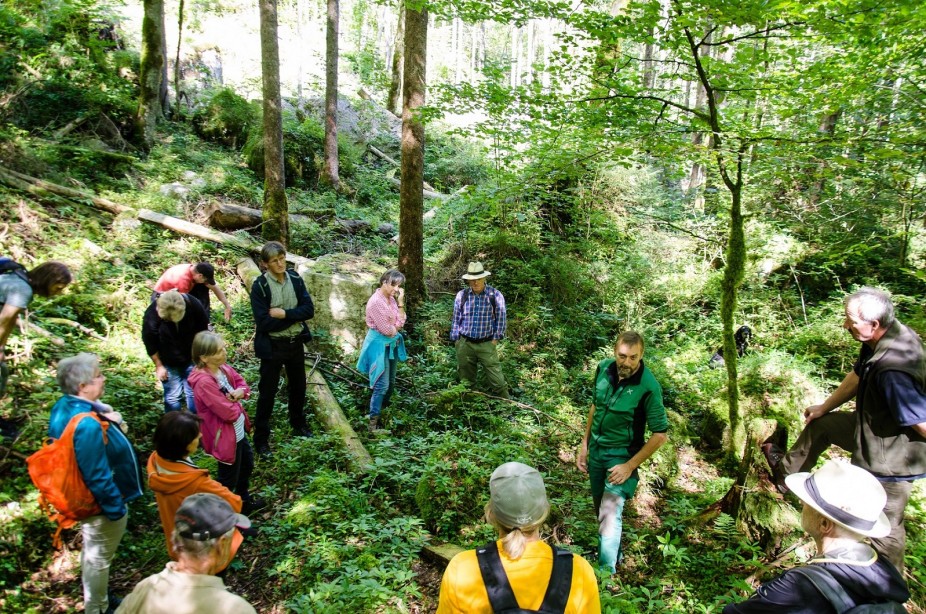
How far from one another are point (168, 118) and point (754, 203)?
16521 mm

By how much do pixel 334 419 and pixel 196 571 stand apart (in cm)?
399

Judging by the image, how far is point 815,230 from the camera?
9859 millimetres

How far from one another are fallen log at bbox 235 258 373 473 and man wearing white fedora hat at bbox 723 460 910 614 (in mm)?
3880

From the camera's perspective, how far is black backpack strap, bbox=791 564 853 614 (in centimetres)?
181

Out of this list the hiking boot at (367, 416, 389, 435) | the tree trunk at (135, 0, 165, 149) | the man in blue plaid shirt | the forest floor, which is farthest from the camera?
the tree trunk at (135, 0, 165, 149)

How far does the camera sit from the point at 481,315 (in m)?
6.82

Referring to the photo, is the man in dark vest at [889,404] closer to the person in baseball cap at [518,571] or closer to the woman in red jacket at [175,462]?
the person in baseball cap at [518,571]

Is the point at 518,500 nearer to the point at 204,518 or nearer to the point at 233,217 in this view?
the point at 204,518

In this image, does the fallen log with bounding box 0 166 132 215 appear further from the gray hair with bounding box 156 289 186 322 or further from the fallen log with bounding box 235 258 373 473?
the gray hair with bounding box 156 289 186 322

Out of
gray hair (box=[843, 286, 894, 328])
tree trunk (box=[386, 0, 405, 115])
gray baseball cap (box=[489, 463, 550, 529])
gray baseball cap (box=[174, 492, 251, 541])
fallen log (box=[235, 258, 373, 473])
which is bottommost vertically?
fallen log (box=[235, 258, 373, 473])

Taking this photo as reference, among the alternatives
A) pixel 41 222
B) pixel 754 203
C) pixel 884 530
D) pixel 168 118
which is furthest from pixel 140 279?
pixel 754 203

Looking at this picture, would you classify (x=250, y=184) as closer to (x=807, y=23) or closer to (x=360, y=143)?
(x=360, y=143)

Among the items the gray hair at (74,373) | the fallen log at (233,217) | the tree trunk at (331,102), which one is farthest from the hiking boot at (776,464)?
the tree trunk at (331,102)

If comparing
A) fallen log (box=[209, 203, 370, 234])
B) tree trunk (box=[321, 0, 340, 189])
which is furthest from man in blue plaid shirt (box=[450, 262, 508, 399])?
tree trunk (box=[321, 0, 340, 189])
